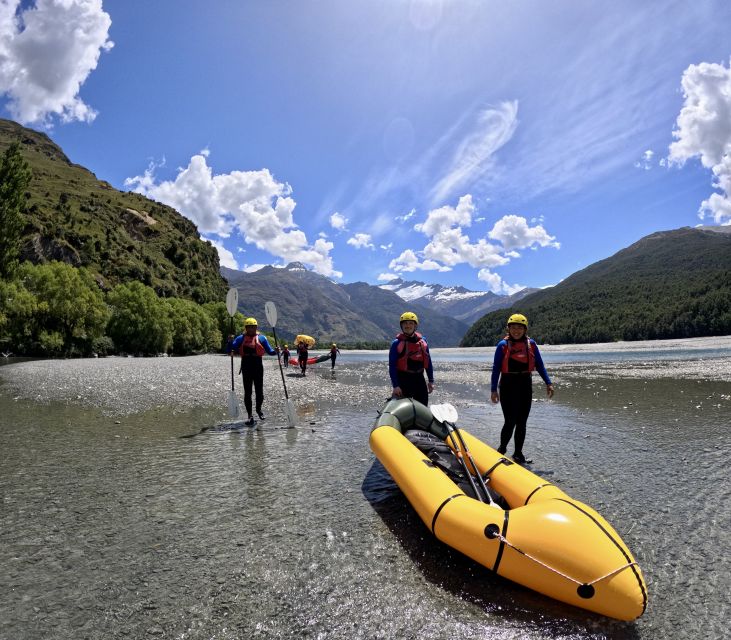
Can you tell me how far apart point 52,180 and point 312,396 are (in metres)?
171

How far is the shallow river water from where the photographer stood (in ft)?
11.8

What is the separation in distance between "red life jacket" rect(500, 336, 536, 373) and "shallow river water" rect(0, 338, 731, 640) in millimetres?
2015

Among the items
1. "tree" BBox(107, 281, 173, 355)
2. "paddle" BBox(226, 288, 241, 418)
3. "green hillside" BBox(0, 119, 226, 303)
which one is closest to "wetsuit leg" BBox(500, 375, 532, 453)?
"paddle" BBox(226, 288, 241, 418)

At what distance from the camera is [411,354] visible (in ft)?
30.6

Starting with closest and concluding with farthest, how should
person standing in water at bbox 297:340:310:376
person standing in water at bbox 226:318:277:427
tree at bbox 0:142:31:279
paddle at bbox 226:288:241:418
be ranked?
person standing in water at bbox 226:318:277:427 < paddle at bbox 226:288:241:418 < person standing in water at bbox 297:340:310:376 < tree at bbox 0:142:31:279

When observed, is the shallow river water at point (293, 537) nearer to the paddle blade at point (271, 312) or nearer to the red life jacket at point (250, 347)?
the red life jacket at point (250, 347)

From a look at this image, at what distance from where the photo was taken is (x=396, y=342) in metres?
9.34

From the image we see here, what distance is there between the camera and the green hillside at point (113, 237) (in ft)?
314

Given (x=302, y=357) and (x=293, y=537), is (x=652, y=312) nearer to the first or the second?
(x=302, y=357)

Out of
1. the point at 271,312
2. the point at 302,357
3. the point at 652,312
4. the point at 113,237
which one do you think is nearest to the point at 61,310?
the point at 302,357

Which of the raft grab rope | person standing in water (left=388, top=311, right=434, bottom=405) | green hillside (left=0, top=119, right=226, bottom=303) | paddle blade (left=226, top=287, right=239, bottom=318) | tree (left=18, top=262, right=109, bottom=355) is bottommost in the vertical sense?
the raft grab rope

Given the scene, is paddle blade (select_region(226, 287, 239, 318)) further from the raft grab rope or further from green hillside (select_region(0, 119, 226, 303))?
green hillside (select_region(0, 119, 226, 303))

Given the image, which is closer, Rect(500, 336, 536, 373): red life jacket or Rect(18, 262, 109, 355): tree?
Rect(500, 336, 536, 373): red life jacket

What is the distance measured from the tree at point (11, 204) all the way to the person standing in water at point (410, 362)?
156 feet
